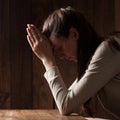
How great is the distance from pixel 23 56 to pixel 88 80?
140 centimetres

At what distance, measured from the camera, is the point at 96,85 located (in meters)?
1.37

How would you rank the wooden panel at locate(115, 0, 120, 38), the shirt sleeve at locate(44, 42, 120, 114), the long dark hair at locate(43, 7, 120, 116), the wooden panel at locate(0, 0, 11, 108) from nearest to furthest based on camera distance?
the shirt sleeve at locate(44, 42, 120, 114), the long dark hair at locate(43, 7, 120, 116), the wooden panel at locate(0, 0, 11, 108), the wooden panel at locate(115, 0, 120, 38)

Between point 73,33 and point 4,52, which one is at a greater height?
point 73,33

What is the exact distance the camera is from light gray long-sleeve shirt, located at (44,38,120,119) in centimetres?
136

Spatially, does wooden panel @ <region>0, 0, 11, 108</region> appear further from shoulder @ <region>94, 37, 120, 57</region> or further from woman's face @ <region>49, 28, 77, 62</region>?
shoulder @ <region>94, 37, 120, 57</region>

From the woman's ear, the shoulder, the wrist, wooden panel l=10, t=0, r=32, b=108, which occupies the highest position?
the woman's ear

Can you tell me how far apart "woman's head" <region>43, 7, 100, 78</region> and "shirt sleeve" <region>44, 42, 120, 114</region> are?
73 millimetres

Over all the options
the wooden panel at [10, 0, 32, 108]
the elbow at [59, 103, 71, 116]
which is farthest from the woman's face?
the wooden panel at [10, 0, 32, 108]

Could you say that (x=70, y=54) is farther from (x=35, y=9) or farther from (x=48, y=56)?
(x=35, y=9)

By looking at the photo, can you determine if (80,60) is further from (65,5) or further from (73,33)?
(65,5)

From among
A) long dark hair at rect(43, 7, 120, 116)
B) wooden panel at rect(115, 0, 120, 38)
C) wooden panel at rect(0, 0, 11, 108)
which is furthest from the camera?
wooden panel at rect(115, 0, 120, 38)

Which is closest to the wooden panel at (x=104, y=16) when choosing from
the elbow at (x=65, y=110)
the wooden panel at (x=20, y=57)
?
the wooden panel at (x=20, y=57)

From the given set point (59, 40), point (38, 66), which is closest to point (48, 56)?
point (59, 40)

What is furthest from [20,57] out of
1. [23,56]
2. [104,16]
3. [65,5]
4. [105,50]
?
[105,50]
